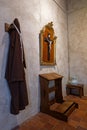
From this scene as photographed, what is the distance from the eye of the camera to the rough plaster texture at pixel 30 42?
1.70m

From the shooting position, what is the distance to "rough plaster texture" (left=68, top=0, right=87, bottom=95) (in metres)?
3.62

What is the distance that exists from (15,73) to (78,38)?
2.68 meters

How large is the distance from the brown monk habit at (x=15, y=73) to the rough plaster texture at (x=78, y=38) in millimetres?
2422

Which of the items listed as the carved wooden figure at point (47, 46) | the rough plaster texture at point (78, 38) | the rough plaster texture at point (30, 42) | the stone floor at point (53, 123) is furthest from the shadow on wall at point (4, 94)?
the rough plaster texture at point (78, 38)

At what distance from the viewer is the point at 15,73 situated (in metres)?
1.60

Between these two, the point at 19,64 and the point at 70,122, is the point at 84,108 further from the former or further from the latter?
the point at 19,64

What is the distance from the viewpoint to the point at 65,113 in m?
2.16

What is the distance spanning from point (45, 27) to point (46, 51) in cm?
51

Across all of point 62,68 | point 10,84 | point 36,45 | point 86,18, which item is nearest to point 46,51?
point 36,45

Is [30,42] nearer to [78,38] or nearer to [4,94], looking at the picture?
[4,94]

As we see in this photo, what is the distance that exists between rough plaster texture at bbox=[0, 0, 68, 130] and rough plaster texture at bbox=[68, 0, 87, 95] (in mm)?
544

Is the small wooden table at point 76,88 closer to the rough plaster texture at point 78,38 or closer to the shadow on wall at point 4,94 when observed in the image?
the rough plaster texture at point 78,38

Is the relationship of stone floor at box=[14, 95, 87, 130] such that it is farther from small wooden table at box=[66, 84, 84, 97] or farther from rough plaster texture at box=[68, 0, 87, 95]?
rough plaster texture at box=[68, 0, 87, 95]

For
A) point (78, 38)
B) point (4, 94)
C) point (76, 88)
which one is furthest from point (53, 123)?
point (78, 38)
